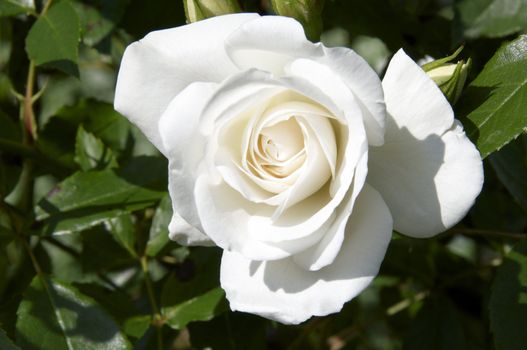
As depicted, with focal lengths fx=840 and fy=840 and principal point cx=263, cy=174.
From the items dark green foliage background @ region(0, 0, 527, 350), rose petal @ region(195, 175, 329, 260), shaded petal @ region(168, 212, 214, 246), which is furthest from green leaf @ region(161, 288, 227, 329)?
rose petal @ region(195, 175, 329, 260)

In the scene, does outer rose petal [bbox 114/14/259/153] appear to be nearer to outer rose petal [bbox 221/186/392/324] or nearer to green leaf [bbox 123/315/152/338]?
outer rose petal [bbox 221/186/392/324]

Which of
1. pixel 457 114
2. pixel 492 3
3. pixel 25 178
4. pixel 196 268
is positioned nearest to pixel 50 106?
pixel 25 178

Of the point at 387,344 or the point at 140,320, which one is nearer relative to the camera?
the point at 140,320

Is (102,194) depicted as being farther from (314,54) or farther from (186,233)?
(314,54)

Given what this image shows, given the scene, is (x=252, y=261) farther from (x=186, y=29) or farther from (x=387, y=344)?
(x=387, y=344)

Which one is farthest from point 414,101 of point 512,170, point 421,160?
point 512,170

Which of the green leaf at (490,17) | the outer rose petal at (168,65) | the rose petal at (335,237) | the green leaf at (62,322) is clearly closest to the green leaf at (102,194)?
the green leaf at (62,322)
